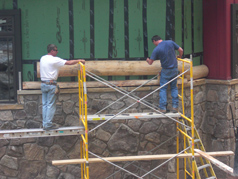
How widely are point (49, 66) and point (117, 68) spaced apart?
1569 millimetres

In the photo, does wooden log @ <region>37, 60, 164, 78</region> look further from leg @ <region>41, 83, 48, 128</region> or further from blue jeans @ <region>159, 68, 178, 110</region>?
leg @ <region>41, 83, 48, 128</region>

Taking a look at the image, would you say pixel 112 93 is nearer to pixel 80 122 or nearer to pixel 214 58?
pixel 80 122

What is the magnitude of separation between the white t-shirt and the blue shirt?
1771mm

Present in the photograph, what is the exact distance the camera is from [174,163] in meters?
10.5

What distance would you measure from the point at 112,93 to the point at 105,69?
1.70 ft

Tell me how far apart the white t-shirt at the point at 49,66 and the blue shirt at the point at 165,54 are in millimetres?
1771

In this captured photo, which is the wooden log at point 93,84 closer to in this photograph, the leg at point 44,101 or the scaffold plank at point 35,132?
the leg at point 44,101

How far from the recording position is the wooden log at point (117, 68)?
383 inches

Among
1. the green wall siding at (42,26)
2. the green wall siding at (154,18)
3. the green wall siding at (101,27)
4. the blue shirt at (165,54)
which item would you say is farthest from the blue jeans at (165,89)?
the green wall siding at (42,26)

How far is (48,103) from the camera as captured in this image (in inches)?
356

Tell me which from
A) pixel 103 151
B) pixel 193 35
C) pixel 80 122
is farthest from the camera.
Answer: pixel 193 35

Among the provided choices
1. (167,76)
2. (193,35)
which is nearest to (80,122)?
(167,76)

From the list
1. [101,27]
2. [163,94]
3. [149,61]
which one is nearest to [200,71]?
[163,94]

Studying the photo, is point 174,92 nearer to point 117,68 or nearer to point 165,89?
point 165,89
